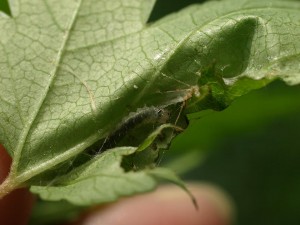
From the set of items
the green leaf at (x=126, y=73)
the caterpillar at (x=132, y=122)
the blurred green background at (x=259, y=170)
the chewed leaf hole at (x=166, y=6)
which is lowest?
the blurred green background at (x=259, y=170)

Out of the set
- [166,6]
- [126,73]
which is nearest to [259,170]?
[166,6]

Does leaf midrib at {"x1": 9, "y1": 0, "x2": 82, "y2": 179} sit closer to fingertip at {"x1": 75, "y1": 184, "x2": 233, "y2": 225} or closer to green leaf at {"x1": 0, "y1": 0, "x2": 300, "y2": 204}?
green leaf at {"x1": 0, "y1": 0, "x2": 300, "y2": 204}

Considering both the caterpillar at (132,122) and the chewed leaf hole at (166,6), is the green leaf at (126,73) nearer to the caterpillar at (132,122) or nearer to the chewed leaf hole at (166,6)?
the caterpillar at (132,122)

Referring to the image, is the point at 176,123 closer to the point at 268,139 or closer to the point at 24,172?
the point at 24,172

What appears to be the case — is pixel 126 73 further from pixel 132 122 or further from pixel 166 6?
pixel 166 6

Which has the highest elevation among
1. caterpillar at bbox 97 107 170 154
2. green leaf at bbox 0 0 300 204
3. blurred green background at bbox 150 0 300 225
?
green leaf at bbox 0 0 300 204

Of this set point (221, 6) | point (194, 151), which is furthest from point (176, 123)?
point (194, 151)

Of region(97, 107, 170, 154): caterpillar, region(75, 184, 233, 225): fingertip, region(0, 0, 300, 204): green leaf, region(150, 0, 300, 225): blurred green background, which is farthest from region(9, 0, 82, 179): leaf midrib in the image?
region(75, 184, 233, 225): fingertip

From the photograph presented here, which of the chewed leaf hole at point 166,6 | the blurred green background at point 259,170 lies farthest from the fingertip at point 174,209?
the chewed leaf hole at point 166,6
